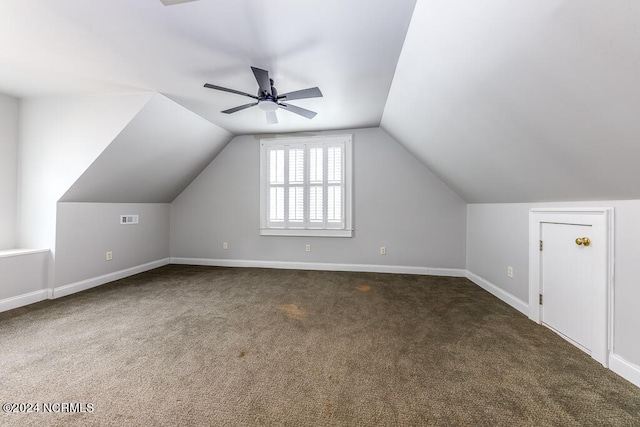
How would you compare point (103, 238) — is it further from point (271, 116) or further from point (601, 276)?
point (601, 276)

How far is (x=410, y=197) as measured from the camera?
4.27 m

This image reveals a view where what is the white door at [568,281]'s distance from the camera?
1984 millimetres

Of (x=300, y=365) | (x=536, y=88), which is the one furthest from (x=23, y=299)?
(x=536, y=88)

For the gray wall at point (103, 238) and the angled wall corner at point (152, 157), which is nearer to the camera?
the angled wall corner at point (152, 157)

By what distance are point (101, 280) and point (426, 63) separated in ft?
15.7

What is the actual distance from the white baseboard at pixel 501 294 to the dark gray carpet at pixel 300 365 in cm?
14

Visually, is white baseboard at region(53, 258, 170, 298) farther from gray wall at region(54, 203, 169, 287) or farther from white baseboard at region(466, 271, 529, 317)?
white baseboard at region(466, 271, 529, 317)

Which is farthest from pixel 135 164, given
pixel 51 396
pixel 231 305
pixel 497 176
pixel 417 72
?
pixel 497 176

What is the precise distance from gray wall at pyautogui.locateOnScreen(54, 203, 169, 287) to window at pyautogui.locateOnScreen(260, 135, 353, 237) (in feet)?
6.39

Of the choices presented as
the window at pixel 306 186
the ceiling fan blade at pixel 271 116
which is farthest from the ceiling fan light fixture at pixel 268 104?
the window at pixel 306 186

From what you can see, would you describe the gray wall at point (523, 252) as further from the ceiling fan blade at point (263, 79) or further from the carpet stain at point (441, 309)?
the ceiling fan blade at point (263, 79)

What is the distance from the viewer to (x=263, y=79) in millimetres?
2195

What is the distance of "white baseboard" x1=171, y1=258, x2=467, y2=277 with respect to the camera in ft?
13.7

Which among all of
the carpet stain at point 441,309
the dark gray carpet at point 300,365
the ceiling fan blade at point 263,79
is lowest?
the dark gray carpet at point 300,365
